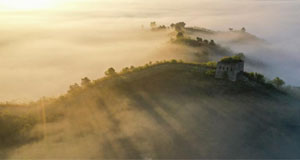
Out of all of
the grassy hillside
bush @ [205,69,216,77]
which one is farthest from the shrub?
the grassy hillside

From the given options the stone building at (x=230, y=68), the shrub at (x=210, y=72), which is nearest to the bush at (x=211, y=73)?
the shrub at (x=210, y=72)

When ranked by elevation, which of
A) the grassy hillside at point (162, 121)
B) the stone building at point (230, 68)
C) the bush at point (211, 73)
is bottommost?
the grassy hillside at point (162, 121)

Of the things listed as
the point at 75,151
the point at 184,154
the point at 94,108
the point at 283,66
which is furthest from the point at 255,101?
the point at 283,66

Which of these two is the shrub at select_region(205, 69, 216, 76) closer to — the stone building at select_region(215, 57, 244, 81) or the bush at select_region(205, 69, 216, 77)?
the bush at select_region(205, 69, 216, 77)

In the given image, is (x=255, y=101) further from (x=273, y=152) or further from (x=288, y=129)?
(x=273, y=152)

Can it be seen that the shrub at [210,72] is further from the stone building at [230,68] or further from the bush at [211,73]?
the stone building at [230,68]
